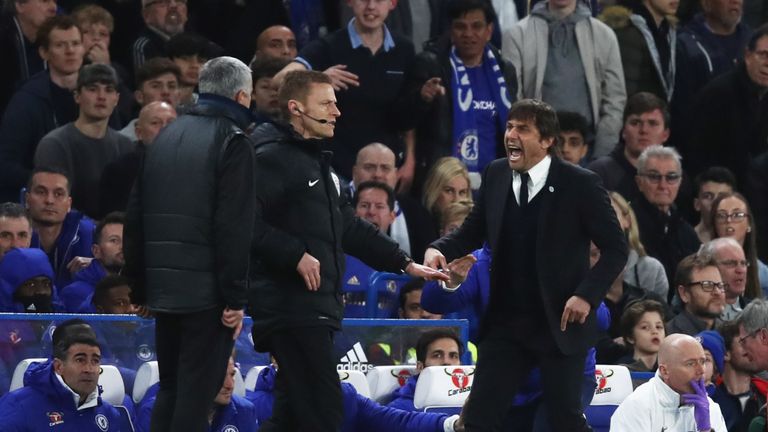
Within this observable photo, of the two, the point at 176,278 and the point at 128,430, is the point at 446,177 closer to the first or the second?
the point at 128,430

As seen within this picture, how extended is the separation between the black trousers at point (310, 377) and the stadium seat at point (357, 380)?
6.44ft

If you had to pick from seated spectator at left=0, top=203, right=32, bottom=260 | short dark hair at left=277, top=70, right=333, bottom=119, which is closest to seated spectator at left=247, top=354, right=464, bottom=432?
short dark hair at left=277, top=70, right=333, bottom=119

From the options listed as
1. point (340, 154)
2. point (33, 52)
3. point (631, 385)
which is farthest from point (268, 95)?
point (631, 385)

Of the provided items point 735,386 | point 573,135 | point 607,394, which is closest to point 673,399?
point 607,394

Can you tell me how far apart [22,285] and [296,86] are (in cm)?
318

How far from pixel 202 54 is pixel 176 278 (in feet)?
20.2

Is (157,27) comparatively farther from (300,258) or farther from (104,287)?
(300,258)

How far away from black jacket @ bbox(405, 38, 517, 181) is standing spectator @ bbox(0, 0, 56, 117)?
2883 mm

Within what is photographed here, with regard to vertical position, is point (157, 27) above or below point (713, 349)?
above

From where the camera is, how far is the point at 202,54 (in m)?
13.7

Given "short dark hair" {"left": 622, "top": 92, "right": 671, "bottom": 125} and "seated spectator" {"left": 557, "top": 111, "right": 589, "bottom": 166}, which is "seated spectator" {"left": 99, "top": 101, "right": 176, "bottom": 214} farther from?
"short dark hair" {"left": 622, "top": 92, "right": 671, "bottom": 125}

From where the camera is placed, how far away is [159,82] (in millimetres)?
13109

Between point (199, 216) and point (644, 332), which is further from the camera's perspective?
point (644, 332)

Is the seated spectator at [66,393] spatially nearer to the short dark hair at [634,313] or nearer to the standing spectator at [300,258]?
the standing spectator at [300,258]
